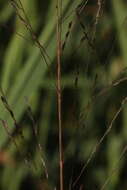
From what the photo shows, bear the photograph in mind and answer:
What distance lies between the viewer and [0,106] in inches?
33.9

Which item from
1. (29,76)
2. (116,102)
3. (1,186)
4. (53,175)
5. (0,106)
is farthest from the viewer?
(116,102)

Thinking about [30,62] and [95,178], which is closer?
[30,62]

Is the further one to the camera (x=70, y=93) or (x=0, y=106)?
(x=70, y=93)

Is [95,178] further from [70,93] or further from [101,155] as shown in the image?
[70,93]

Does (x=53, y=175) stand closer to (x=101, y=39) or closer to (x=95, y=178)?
(x=95, y=178)

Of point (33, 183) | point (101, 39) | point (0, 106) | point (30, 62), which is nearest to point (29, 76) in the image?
point (30, 62)

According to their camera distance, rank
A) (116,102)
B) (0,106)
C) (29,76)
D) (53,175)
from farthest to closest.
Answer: (116,102) → (53,175) → (29,76) → (0,106)

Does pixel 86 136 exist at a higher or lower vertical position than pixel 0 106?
lower

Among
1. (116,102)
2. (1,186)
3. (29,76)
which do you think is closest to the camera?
(29,76)

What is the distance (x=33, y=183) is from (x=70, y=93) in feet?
0.98

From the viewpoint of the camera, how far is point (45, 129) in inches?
55.7

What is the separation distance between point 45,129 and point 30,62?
43 cm

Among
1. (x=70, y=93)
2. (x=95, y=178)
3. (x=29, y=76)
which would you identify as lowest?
(x=95, y=178)

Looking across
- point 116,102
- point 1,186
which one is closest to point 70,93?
point 116,102
